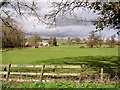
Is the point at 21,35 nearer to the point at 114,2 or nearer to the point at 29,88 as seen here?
the point at 114,2

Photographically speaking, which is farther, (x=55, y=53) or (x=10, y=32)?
(x=55, y=53)

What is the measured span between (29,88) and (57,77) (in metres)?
4.64

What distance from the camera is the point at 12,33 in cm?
2078

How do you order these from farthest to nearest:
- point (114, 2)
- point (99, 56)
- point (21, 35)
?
point (99, 56), point (21, 35), point (114, 2)

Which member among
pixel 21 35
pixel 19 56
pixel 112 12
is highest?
pixel 112 12

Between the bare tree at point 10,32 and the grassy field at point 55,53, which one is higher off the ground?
the bare tree at point 10,32

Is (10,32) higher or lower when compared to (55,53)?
higher

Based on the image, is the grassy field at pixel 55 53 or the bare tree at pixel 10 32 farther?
the grassy field at pixel 55 53

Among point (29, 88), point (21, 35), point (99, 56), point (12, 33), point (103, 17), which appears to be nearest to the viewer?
point (29, 88)

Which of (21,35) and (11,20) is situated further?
(21,35)

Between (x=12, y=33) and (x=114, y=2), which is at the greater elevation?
(x=114, y=2)

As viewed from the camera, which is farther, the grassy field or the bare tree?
the grassy field

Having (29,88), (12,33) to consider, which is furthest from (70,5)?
(29,88)

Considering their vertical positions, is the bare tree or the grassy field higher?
the bare tree
